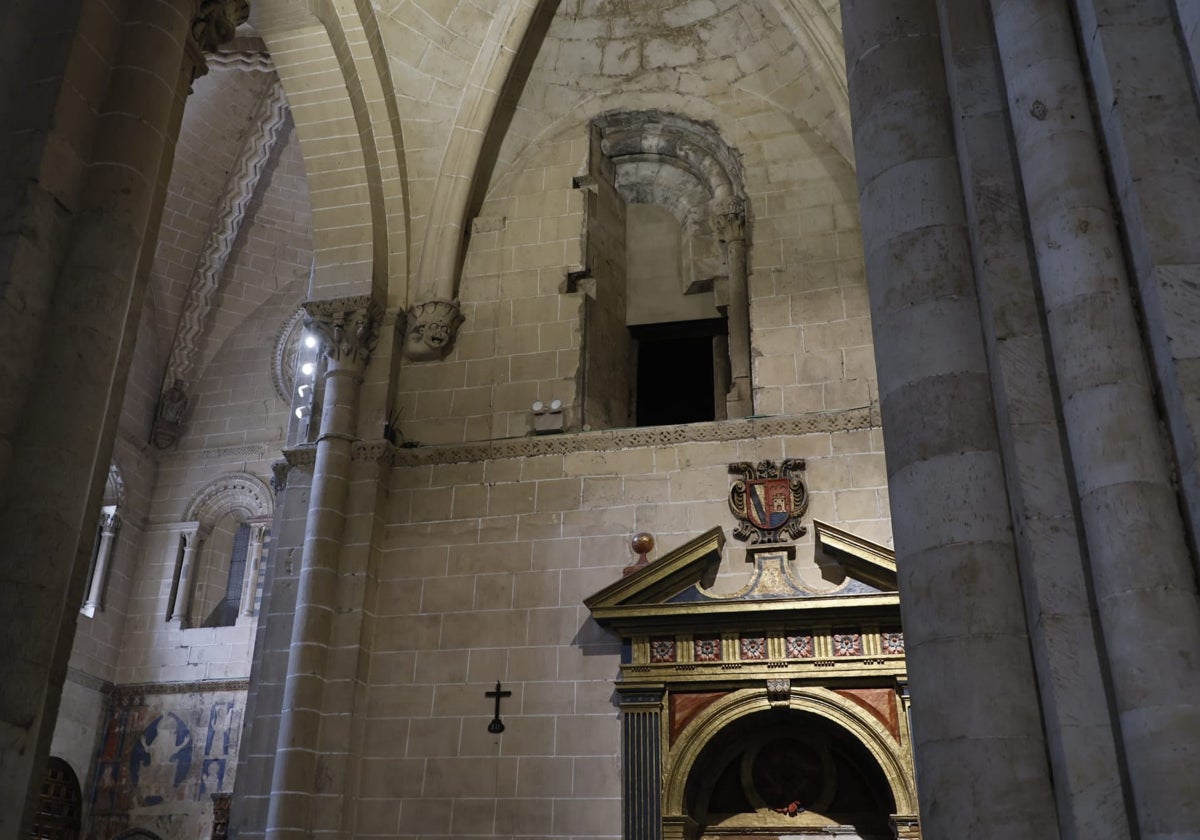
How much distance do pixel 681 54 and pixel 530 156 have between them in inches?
71.3

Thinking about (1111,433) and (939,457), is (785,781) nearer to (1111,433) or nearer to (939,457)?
(939,457)

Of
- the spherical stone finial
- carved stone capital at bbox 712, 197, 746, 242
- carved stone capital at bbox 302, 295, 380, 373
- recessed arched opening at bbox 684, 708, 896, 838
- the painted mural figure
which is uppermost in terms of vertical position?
carved stone capital at bbox 712, 197, 746, 242

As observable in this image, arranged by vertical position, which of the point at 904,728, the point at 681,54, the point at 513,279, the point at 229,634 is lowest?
the point at 904,728

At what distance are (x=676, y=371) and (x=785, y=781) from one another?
14.9 feet

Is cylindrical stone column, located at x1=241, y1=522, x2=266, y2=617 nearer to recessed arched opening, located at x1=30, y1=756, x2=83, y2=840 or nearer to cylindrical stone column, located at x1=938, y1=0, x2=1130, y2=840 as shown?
recessed arched opening, located at x1=30, y1=756, x2=83, y2=840

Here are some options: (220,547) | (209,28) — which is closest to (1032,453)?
(209,28)

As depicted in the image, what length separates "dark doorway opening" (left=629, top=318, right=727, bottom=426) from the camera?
37.8ft

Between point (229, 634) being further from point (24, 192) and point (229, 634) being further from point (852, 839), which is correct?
point (24, 192)

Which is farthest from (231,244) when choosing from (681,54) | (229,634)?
(681,54)

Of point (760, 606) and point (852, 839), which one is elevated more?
point (760, 606)

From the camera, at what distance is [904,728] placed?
8.05 metres

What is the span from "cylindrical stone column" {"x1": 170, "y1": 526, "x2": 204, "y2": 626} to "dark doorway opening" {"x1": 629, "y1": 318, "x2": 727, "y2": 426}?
8.15 metres

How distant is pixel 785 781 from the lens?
8.66 m

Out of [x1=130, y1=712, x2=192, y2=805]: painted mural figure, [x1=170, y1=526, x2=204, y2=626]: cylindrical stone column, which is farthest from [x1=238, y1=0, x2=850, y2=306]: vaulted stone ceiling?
[x1=130, y1=712, x2=192, y2=805]: painted mural figure
